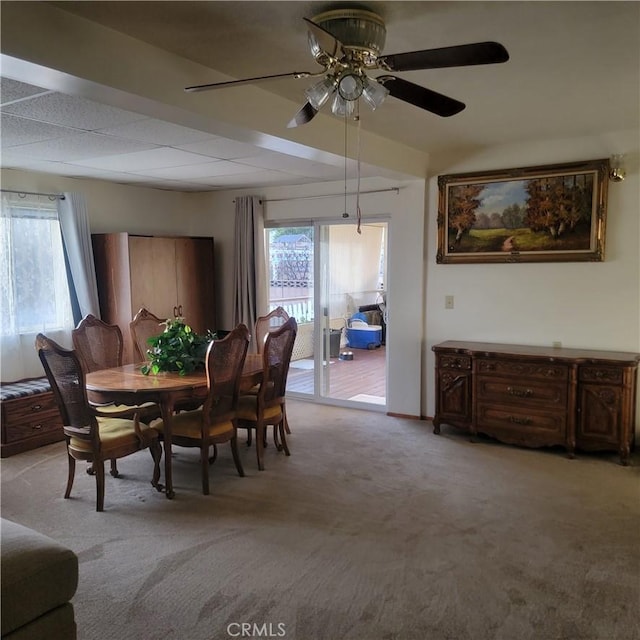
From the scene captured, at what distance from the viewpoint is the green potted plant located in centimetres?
392

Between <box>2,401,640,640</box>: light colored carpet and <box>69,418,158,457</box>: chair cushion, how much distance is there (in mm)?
374

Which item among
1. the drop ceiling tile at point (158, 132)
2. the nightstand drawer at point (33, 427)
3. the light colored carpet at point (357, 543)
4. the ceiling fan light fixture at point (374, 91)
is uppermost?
the drop ceiling tile at point (158, 132)

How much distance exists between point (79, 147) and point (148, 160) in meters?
0.64

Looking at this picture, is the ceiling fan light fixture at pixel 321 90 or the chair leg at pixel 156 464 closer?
the ceiling fan light fixture at pixel 321 90

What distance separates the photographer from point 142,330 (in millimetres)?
4898

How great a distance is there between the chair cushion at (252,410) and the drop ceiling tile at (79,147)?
208 centimetres

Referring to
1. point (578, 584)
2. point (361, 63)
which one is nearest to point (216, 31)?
point (361, 63)

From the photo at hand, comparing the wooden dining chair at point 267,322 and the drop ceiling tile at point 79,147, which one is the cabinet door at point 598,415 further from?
the drop ceiling tile at point 79,147

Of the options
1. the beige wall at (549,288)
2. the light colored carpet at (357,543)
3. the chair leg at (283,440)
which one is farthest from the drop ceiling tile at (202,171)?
the light colored carpet at (357,543)

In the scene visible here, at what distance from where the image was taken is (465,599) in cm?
246

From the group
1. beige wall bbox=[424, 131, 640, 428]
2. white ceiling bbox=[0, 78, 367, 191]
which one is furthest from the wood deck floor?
white ceiling bbox=[0, 78, 367, 191]

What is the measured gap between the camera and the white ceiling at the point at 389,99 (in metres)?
2.12

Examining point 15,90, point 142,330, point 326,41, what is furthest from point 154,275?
point 326,41

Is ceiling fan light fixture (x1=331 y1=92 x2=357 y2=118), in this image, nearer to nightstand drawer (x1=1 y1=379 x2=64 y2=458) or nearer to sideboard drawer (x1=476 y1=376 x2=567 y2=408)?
sideboard drawer (x1=476 y1=376 x2=567 y2=408)
